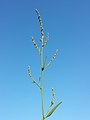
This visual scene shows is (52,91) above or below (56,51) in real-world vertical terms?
below

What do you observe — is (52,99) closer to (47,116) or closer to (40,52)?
(47,116)

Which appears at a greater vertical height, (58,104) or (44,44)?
(44,44)

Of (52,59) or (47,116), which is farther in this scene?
(52,59)

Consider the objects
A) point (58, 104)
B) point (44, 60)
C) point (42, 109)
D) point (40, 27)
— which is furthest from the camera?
point (40, 27)

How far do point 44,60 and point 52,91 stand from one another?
533 mm

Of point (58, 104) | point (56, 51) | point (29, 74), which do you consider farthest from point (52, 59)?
point (58, 104)

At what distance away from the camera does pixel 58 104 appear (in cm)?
302

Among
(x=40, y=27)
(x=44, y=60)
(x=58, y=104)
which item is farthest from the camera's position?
(x=40, y=27)

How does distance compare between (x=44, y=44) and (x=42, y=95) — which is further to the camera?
(x=44, y=44)

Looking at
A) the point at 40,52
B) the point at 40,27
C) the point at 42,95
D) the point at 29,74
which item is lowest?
the point at 42,95

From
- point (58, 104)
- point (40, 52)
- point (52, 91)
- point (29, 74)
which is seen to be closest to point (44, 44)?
point (40, 52)

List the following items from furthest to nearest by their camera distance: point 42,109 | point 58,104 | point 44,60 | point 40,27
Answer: point 40,27, point 44,60, point 58,104, point 42,109

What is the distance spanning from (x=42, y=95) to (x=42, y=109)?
185mm

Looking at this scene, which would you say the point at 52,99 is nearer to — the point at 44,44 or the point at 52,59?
the point at 52,59
